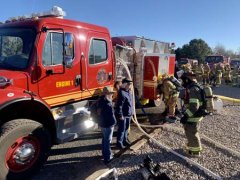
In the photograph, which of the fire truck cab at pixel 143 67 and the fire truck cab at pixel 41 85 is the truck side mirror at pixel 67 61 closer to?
the fire truck cab at pixel 41 85

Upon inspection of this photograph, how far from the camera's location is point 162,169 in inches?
184

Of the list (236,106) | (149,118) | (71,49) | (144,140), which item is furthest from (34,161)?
(236,106)

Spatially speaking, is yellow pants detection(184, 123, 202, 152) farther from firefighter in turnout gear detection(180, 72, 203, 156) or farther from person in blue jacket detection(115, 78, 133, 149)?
person in blue jacket detection(115, 78, 133, 149)

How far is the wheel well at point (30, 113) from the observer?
13.5 feet

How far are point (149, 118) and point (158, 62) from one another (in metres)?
1.71

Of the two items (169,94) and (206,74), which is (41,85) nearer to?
(169,94)

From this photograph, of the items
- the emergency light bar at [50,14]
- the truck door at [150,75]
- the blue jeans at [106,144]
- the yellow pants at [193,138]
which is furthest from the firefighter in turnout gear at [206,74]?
the emergency light bar at [50,14]

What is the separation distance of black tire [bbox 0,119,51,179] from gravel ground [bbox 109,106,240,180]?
127 centimetres

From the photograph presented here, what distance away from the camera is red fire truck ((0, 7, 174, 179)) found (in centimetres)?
405

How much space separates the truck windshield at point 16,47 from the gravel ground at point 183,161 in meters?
2.36

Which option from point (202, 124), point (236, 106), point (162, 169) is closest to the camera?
point (162, 169)

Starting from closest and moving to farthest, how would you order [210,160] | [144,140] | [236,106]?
[210,160], [144,140], [236,106]

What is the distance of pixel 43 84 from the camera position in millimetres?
4527

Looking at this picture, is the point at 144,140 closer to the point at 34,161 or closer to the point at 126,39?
the point at 34,161
